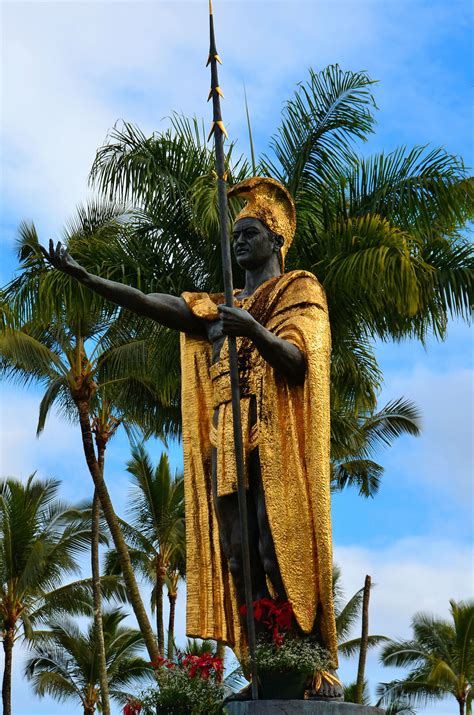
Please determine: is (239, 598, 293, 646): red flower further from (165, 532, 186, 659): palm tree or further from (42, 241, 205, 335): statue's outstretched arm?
(165, 532, 186, 659): palm tree

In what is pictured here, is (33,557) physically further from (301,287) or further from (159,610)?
(301,287)

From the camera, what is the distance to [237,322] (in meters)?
7.87

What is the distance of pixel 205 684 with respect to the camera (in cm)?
775

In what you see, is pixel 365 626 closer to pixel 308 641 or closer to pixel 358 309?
pixel 358 309

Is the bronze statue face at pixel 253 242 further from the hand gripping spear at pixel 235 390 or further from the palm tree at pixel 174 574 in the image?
the palm tree at pixel 174 574

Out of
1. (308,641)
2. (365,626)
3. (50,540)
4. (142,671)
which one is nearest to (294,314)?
(308,641)

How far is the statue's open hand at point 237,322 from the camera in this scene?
786 cm

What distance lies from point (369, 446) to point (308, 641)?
22.6 m

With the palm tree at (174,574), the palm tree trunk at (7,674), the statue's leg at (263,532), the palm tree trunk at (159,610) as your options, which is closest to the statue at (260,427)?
the statue's leg at (263,532)

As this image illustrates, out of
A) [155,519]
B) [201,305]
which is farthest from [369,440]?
[201,305]

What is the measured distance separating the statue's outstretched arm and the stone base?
2670 millimetres

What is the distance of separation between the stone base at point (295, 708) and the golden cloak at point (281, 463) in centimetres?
50

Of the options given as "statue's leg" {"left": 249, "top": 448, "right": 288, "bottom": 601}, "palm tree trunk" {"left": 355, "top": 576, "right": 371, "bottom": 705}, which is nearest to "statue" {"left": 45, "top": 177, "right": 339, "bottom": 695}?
"statue's leg" {"left": 249, "top": 448, "right": 288, "bottom": 601}

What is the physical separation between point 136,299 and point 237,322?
103 cm
